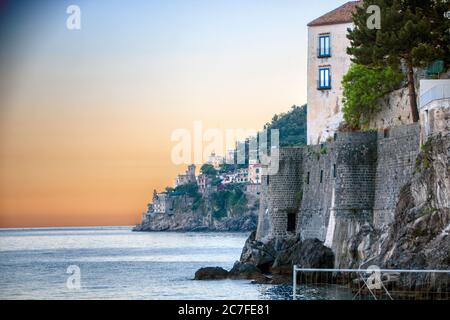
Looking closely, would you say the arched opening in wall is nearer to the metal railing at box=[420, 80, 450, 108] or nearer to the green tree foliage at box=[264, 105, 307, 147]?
the metal railing at box=[420, 80, 450, 108]

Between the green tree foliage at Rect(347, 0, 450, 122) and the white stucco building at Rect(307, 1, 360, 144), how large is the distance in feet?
36.3

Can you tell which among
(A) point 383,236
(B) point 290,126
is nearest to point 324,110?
(A) point 383,236

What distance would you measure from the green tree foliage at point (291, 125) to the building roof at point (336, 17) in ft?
257

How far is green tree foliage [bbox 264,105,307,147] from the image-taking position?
145125 mm

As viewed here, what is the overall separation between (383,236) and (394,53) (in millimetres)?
8783

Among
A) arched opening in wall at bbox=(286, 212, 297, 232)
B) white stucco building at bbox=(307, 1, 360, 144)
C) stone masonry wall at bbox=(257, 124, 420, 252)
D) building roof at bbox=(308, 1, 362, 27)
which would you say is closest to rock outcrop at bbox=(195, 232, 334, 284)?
stone masonry wall at bbox=(257, 124, 420, 252)

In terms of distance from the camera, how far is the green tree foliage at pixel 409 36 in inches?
1891

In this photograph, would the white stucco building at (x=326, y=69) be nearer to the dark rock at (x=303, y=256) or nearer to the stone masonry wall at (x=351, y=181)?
the stone masonry wall at (x=351, y=181)

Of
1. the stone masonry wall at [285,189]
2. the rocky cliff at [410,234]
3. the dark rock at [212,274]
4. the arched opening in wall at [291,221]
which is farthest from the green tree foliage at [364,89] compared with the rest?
the dark rock at [212,274]

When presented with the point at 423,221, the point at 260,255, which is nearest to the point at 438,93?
the point at 423,221

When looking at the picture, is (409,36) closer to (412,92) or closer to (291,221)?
(412,92)

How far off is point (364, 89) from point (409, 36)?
875 centimetres
